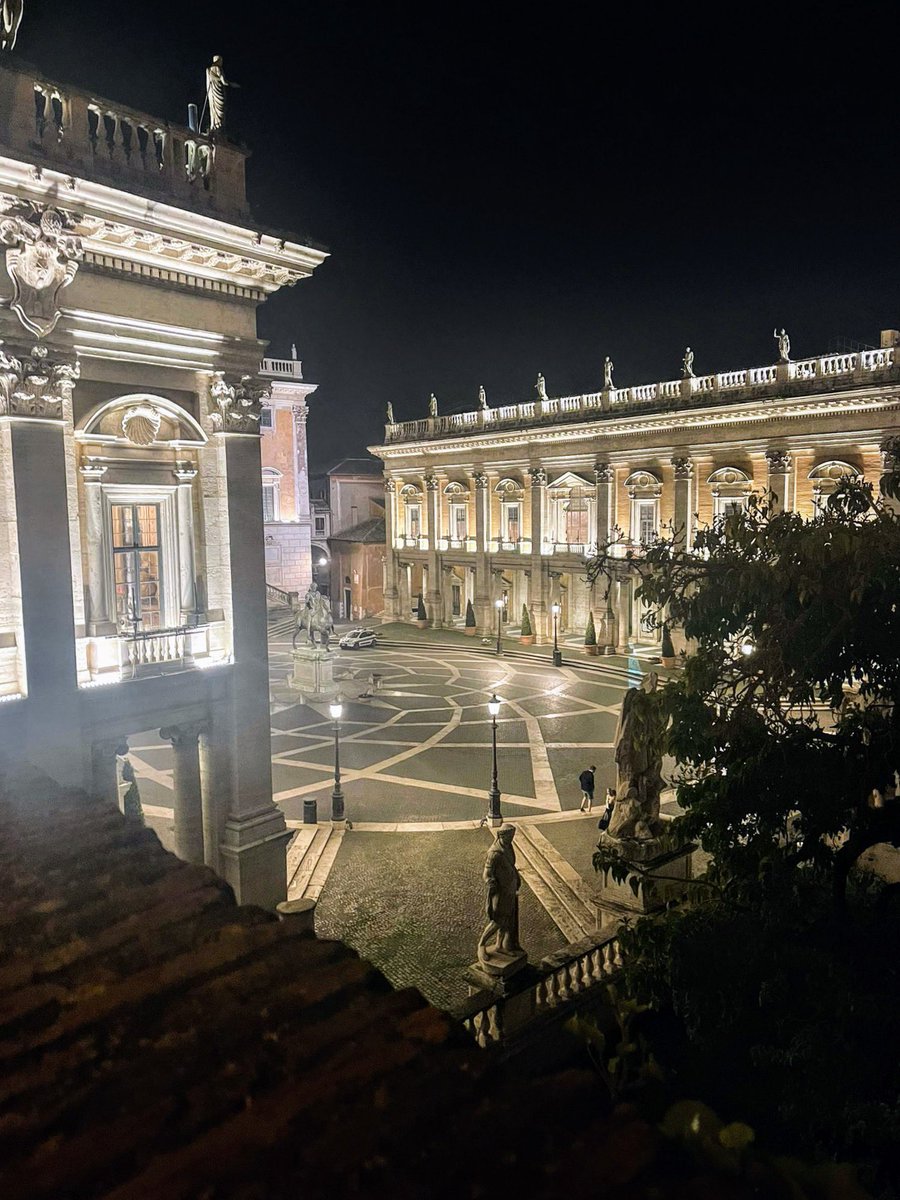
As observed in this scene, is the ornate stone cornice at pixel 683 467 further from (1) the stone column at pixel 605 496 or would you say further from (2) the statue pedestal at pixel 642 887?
(2) the statue pedestal at pixel 642 887

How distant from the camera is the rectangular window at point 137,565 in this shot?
12836mm

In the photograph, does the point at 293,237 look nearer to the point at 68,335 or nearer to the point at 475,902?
the point at 68,335

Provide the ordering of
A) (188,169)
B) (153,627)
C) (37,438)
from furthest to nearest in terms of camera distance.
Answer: (153,627)
(188,169)
(37,438)

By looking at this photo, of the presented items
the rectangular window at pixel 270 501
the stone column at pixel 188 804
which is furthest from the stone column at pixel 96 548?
the rectangular window at pixel 270 501

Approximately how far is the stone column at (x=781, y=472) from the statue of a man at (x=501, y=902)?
1203 inches

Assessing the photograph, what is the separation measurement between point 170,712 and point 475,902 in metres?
7.18

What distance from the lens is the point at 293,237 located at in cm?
1294

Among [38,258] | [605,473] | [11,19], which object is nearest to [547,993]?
[38,258]

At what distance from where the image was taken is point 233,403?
43.6 ft

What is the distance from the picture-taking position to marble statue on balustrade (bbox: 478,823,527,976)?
34.9ft

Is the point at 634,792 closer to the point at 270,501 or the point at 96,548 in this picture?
the point at 96,548

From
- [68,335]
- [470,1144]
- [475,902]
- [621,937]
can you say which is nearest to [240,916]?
[470,1144]

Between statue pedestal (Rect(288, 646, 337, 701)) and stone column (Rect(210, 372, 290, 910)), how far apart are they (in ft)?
64.1

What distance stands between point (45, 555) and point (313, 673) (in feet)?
75.3
